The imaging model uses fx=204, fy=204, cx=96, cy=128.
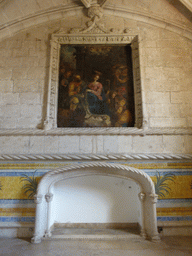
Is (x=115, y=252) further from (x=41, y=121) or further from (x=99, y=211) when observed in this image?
(x=41, y=121)

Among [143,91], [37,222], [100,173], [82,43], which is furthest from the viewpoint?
[82,43]

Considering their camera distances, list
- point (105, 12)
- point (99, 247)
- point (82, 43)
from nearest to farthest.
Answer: point (99, 247) < point (82, 43) < point (105, 12)

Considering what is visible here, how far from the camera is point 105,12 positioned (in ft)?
16.8

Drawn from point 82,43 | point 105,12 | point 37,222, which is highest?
point 105,12

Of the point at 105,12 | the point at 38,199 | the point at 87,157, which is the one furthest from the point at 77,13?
the point at 38,199

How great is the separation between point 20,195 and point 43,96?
211 cm

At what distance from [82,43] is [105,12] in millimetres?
1037

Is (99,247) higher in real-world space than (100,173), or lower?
lower

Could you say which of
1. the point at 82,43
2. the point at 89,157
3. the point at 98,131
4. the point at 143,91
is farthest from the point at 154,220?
the point at 82,43

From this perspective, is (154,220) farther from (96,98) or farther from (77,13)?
(77,13)

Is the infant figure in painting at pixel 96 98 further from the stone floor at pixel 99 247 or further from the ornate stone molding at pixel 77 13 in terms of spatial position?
the stone floor at pixel 99 247

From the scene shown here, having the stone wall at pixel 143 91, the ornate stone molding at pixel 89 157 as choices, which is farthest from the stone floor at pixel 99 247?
the stone wall at pixel 143 91

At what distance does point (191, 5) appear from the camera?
459cm

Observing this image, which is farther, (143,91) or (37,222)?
(143,91)
